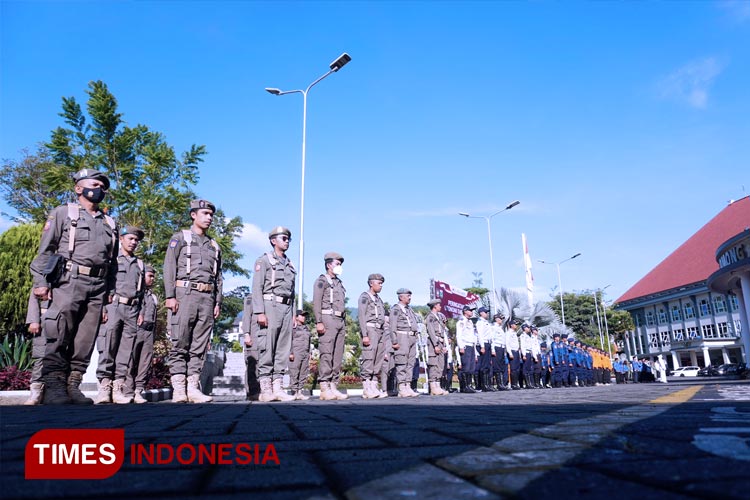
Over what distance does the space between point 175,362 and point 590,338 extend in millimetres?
60625

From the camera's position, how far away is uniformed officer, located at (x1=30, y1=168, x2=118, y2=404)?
187 inches

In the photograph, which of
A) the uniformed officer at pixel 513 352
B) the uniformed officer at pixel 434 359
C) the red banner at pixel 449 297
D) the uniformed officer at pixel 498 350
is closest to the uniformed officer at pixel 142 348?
the uniformed officer at pixel 434 359

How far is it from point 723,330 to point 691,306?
3.64 metres

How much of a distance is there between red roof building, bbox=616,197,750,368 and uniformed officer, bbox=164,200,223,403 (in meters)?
49.8

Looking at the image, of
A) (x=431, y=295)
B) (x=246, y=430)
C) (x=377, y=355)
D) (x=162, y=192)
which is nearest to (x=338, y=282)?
(x=377, y=355)

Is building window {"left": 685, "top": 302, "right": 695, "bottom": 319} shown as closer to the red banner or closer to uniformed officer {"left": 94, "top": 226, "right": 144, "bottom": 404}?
the red banner

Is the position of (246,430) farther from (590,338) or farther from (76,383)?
(590,338)

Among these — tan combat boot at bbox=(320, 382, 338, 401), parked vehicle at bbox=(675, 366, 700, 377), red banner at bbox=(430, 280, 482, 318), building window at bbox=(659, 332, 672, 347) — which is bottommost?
parked vehicle at bbox=(675, 366, 700, 377)

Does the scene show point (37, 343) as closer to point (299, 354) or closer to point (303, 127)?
point (299, 354)

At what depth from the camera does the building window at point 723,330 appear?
48.0m

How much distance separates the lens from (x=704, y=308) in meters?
49.9

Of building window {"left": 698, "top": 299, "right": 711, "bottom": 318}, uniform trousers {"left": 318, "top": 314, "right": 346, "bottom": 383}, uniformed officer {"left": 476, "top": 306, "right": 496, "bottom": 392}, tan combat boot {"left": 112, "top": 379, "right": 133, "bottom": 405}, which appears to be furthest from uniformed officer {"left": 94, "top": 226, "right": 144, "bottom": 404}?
building window {"left": 698, "top": 299, "right": 711, "bottom": 318}

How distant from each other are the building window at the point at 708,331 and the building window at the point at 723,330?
2.00 ft

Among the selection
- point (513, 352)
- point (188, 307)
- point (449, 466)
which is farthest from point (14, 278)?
point (449, 466)
